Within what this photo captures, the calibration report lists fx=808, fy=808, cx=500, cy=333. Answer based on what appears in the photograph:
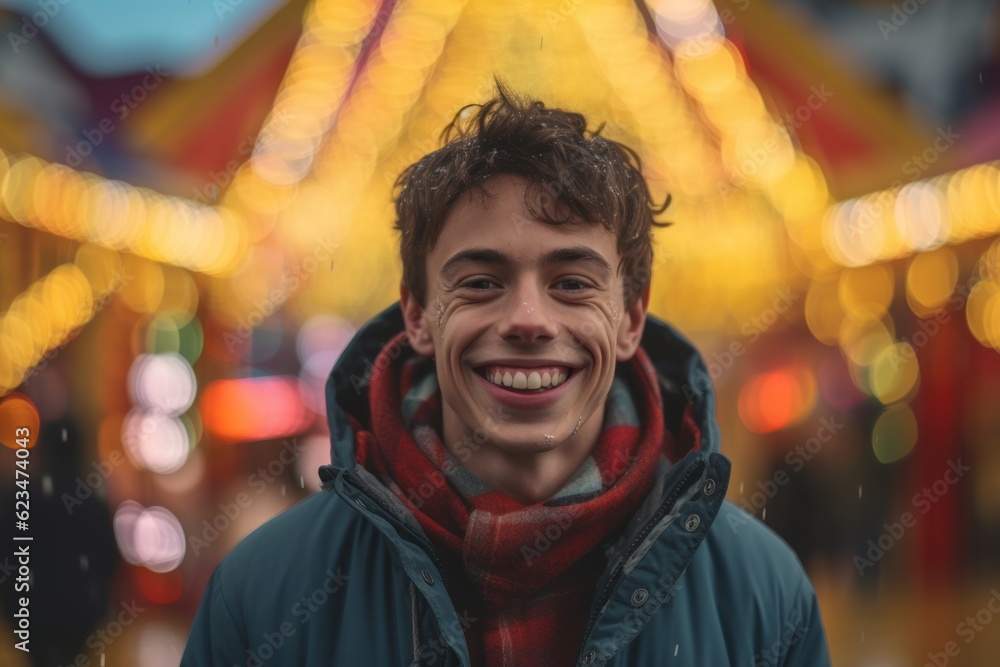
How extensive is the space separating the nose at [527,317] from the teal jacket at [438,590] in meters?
0.37

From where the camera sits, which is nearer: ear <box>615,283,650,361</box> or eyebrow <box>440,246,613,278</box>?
eyebrow <box>440,246,613,278</box>

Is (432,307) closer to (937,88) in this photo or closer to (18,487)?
(18,487)

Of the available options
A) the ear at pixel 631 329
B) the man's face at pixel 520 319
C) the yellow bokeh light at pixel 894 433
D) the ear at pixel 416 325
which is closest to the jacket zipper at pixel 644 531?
the man's face at pixel 520 319

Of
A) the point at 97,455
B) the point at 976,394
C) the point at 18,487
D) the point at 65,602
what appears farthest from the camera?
the point at 976,394

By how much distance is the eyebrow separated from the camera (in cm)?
158

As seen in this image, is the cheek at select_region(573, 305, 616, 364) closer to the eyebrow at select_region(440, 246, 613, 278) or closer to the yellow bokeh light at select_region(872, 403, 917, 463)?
the eyebrow at select_region(440, 246, 613, 278)

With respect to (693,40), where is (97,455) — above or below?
below

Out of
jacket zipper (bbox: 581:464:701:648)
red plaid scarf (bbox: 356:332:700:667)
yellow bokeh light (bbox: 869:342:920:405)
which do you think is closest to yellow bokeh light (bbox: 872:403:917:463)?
yellow bokeh light (bbox: 869:342:920:405)

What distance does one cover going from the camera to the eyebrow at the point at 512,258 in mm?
1581

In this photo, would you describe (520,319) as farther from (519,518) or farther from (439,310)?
(519,518)

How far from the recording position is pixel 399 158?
6453mm

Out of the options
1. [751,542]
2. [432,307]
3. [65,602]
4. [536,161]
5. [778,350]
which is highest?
[778,350]

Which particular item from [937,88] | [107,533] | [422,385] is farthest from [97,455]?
[937,88]

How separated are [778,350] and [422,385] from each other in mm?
6625
